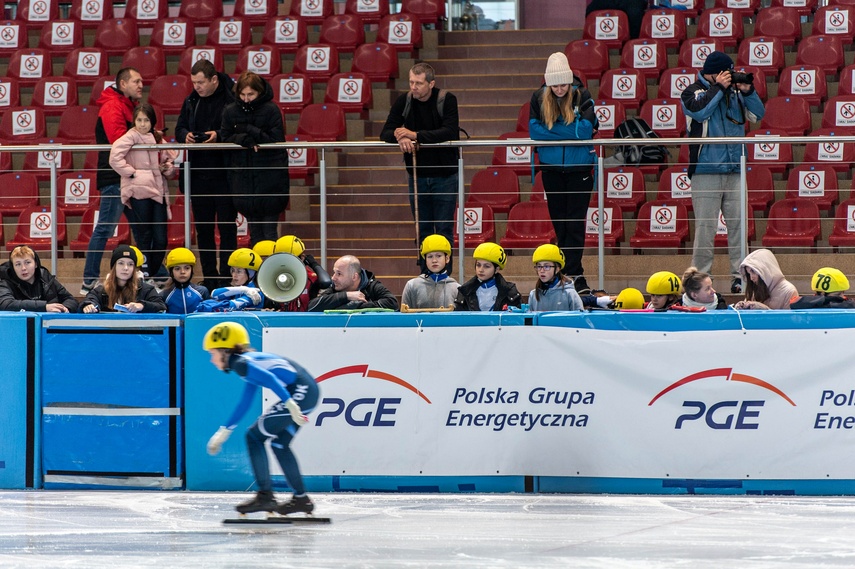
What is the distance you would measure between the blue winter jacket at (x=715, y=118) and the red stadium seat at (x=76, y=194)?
7111 mm

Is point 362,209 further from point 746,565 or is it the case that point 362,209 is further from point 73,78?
point 746,565


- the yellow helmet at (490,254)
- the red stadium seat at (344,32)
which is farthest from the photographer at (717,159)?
the red stadium seat at (344,32)

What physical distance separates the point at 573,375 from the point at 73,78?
10.8 m

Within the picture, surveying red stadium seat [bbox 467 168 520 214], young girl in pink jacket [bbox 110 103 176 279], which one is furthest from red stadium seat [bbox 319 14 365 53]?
young girl in pink jacket [bbox 110 103 176 279]

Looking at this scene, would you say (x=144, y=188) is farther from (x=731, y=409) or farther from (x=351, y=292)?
(x=731, y=409)

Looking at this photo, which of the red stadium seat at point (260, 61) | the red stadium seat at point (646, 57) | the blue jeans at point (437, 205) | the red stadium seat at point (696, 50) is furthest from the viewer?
the red stadium seat at point (260, 61)

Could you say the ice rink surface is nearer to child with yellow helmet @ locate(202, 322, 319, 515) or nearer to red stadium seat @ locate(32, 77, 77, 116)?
child with yellow helmet @ locate(202, 322, 319, 515)

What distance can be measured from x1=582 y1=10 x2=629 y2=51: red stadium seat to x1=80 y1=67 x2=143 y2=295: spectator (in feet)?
22.4

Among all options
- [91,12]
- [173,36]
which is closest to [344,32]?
[173,36]

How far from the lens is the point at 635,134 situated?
520 inches

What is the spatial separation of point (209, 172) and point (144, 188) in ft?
2.16

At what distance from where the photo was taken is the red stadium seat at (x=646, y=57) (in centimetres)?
1602

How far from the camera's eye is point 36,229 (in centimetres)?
1428

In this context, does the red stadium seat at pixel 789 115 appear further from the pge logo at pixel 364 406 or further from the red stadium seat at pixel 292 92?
the pge logo at pixel 364 406
